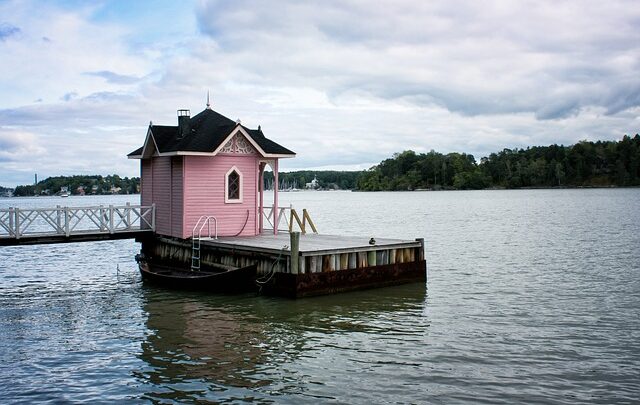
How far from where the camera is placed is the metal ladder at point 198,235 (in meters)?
22.1

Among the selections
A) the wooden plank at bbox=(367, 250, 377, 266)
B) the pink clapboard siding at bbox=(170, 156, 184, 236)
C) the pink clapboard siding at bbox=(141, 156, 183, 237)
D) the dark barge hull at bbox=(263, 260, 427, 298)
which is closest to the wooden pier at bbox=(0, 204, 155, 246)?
the pink clapboard siding at bbox=(141, 156, 183, 237)

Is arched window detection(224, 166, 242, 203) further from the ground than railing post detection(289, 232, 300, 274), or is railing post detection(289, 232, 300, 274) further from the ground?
arched window detection(224, 166, 242, 203)

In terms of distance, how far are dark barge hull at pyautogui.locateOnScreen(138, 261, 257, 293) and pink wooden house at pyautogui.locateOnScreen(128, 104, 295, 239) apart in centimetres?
174

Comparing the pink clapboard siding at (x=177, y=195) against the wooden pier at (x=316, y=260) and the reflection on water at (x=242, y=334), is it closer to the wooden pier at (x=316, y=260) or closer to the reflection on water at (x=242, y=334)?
the wooden pier at (x=316, y=260)

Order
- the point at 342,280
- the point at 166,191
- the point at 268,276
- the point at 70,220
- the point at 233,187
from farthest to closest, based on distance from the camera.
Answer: the point at 166,191, the point at 70,220, the point at 233,187, the point at 342,280, the point at 268,276

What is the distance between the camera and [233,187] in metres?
23.7

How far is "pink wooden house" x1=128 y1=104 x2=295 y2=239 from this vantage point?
22.8 metres

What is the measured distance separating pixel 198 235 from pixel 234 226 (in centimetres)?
156

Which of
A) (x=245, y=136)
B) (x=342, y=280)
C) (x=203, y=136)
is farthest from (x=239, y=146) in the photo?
(x=342, y=280)

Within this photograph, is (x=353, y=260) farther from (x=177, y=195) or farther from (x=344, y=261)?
(x=177, y=195)

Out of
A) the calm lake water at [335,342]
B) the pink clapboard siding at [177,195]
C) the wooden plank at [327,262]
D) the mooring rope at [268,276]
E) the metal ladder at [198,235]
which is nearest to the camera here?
the calm lake water at [335,342]

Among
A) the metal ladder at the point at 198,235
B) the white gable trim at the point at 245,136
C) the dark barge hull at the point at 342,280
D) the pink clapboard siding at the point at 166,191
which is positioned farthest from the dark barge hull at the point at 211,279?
the white gable trim at the point at 245,136

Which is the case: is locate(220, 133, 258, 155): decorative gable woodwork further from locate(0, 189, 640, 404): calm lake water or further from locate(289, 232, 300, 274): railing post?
locate(289, 232, 300, 274): railing post

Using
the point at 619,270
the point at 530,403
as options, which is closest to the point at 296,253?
the point at 530,403
